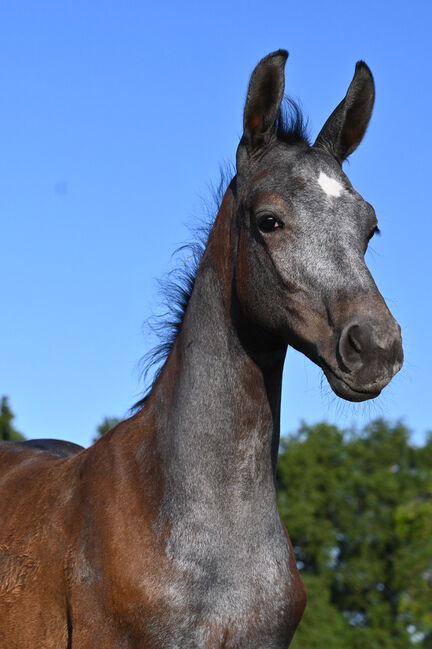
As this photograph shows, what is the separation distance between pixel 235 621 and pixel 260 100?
294cm

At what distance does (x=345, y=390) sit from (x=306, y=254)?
0.77m

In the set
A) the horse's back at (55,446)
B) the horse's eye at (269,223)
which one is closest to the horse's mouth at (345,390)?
the horse's eye at (269,223)

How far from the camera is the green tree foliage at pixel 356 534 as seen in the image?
4838cm

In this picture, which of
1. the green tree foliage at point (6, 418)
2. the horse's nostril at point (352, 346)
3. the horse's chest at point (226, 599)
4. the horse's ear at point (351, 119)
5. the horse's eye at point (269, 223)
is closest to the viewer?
the horse's nostril at point (352, 346)

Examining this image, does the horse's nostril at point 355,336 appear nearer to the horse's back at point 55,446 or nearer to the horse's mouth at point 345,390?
the horse's mouth at point 345,390

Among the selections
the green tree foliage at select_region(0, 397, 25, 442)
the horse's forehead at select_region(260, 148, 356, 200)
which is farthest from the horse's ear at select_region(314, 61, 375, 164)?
the green tree foliage at select_region(0, 397, 25, 442)

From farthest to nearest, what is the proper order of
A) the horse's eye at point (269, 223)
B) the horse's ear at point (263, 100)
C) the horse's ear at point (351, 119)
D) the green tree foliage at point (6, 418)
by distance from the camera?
the green tree foliage at point (6, 418) < the horse's ear at point (351, 119) < the horse's ear at point (263, 100) < the horse's eye at point (269, 223)

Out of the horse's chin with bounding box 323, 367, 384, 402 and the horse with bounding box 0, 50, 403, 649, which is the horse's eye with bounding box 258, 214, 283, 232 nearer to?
the horse with bounding box 0, 50, 403, 649

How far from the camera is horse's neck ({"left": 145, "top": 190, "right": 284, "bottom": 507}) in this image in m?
4.94

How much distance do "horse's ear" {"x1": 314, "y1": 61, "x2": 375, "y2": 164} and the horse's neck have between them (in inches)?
36.3

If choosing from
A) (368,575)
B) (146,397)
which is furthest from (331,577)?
(146,397)

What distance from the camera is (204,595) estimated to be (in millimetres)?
4609

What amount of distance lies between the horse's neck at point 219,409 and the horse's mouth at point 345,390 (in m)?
0.57

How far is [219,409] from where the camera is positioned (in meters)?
5.02
